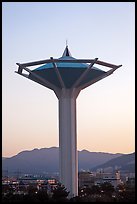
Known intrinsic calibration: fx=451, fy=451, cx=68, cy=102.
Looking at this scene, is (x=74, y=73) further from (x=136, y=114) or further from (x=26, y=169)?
(x=26, y=169)

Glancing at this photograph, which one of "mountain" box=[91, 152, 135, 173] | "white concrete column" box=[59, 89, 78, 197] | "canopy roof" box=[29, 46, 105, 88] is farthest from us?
"mountain" box=[91, 152, 135, 173]

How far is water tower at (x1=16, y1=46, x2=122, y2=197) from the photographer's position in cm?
3316

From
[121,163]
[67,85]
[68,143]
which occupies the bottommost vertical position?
[121,163]

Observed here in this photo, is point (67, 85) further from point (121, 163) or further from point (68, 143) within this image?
point (121, 163)

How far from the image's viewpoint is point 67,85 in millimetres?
34125

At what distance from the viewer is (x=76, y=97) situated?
34375 mm

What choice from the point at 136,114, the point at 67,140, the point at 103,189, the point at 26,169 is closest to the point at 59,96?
the point at 67,140

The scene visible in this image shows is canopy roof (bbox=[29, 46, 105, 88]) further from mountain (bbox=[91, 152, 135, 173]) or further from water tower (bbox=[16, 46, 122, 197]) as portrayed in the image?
mountain (bbox=[91, 152, 135, 173])

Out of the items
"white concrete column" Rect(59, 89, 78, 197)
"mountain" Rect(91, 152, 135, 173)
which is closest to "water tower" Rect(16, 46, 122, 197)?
"white concrete column" Rect(59, 89, 78, 197)

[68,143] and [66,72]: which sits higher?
[66,72]

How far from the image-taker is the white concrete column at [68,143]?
3312 cm

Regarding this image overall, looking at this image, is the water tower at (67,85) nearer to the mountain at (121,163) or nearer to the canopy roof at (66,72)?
the canopy roof at (66,72)

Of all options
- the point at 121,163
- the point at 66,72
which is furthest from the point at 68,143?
the point at 121,163

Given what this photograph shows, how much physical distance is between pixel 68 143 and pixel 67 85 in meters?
4.38
